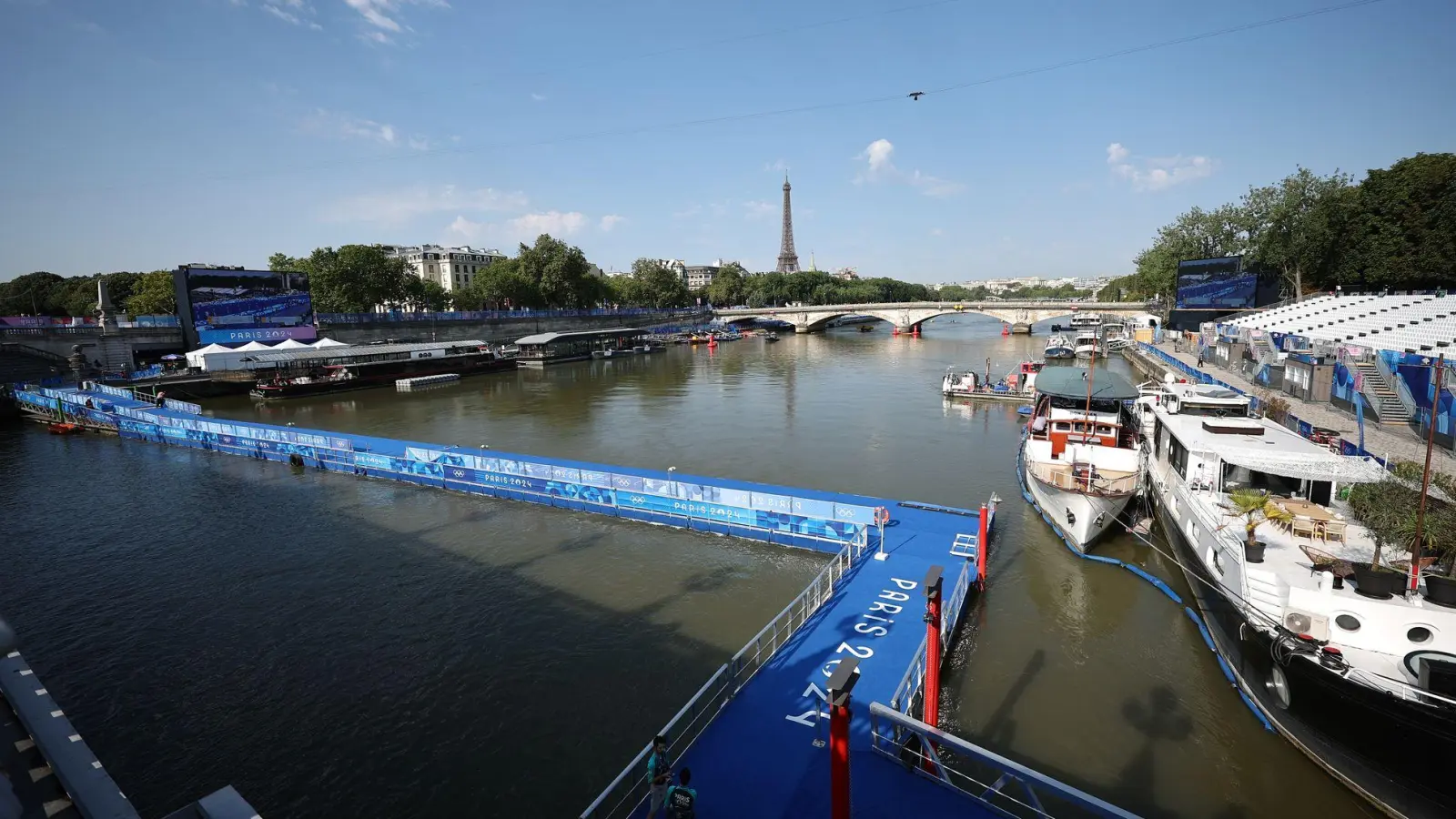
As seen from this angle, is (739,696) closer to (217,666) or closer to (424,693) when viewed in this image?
(424,693)

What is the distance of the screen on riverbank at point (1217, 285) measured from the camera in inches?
2739

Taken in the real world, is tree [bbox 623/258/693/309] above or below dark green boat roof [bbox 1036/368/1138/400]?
above

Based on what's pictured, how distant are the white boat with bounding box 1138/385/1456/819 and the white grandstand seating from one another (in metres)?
22.3

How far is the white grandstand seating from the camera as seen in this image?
3366 cm

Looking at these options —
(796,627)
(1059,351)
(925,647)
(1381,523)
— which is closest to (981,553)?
(925,647)

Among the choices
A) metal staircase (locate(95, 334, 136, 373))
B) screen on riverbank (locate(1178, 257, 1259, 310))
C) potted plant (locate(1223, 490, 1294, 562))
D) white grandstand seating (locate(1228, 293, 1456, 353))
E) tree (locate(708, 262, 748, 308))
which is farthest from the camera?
tree (locate(708, 262, 748, 308))

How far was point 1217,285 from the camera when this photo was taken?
2783 inches

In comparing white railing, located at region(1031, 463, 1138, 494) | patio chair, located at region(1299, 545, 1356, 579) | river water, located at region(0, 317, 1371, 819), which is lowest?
river water, located at region(0, 317, 1371, 819)

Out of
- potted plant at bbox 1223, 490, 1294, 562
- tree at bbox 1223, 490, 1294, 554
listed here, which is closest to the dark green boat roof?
potted plant at bbox 1223, 490, 1294, 562

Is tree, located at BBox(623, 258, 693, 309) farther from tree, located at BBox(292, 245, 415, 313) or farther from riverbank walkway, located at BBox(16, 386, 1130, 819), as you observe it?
riverbank walkway, located at BBox(16, 386, 1130, 819)

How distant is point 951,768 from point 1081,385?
2134 cm

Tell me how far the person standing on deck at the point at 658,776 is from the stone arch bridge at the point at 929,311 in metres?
106

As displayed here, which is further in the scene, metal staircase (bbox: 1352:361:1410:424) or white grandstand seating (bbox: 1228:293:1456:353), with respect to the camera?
white grandstand seating (bbox: 1228:293:1456:353)

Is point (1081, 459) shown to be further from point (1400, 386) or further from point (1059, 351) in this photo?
point (1059, 351)
